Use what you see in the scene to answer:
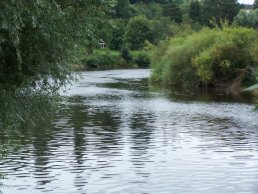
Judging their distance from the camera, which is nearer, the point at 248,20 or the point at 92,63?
the point at 248,20

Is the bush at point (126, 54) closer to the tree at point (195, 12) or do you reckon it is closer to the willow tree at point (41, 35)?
the tree at point (195, 12)

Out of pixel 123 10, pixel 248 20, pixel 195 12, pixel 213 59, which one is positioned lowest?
pixel 213 59

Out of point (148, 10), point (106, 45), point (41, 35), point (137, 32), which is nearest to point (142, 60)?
point (137, 32)

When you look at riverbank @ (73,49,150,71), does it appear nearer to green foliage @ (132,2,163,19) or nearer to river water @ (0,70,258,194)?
green foliage @ (132,2,163,19)

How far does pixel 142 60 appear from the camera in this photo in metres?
113

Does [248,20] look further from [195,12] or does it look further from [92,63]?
[195,12]

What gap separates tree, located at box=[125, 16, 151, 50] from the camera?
402ft

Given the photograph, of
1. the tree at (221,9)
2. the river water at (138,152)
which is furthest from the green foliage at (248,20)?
the river water at (138,152)

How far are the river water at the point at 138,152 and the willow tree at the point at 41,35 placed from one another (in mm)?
3598

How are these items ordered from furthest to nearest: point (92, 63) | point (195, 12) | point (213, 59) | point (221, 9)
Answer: point (195, 12), point (221, 9), point (92, 63), point (213, 59)

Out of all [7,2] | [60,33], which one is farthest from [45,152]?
[7,2]

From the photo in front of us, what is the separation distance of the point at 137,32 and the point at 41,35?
368ft

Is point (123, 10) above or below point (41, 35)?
above

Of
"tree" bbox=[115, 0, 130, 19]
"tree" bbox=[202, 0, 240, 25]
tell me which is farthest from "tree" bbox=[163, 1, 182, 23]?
"tree" bbox=[202, 0, 240, 25]
